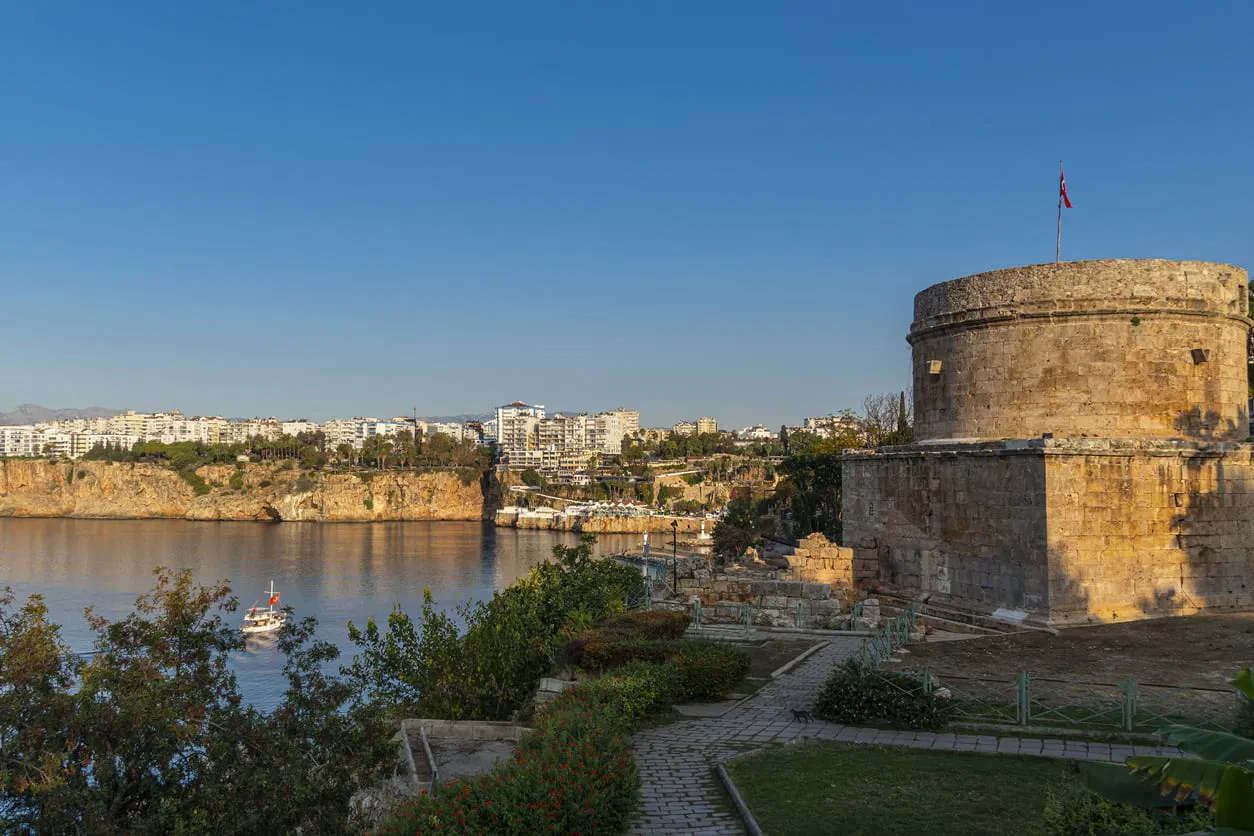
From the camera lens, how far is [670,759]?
10609mm

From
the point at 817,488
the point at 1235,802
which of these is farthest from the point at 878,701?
the point at 817,488

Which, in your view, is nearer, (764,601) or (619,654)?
(619,654)

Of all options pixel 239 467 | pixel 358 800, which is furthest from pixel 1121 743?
pixel 239 467

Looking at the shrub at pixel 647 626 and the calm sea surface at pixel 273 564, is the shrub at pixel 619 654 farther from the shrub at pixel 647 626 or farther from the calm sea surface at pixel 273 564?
the calm sea surface at pixel 273 564

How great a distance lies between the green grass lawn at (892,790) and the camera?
26.6 ft

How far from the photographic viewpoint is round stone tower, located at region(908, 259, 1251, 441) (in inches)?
753

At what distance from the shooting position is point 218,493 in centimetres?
13075

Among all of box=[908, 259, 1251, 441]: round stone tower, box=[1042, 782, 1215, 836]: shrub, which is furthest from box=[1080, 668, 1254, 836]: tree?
box=[908, 259, 1251, 441]: round stone tower

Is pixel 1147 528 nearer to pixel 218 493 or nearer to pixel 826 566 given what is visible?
pixel 826 566

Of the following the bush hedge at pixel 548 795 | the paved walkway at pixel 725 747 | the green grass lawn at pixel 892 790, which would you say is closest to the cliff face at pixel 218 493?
the paved walkway at pixel 725 747

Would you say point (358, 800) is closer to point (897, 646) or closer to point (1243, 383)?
point (897, 646)

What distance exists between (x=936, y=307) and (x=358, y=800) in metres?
17.7

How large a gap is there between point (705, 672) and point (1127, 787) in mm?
8096

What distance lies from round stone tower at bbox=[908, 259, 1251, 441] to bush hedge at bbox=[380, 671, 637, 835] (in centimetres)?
1450
